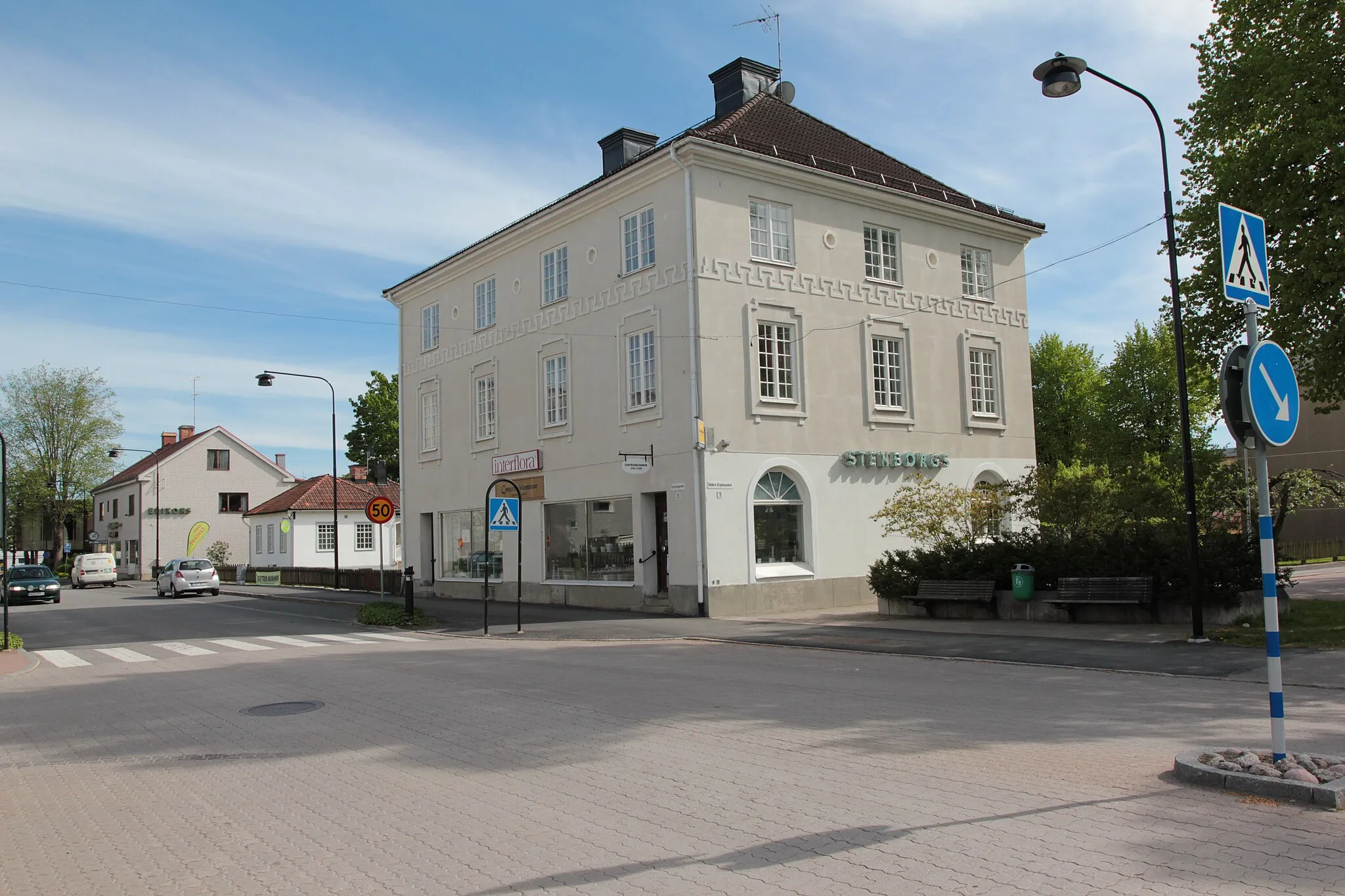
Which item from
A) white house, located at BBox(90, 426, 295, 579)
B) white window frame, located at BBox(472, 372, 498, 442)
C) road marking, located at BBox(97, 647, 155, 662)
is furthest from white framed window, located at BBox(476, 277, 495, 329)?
white house, located at BBox(90, 426, 295, 579)

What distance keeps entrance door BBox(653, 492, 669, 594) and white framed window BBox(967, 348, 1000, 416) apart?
32.7 ft

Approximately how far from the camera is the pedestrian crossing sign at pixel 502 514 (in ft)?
66.4

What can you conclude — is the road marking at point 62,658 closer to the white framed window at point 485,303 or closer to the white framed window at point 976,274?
the white framed window at point 485,303

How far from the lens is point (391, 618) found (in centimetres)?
2339

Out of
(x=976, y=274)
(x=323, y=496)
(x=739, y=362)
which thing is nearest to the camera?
(x=739, y=362)

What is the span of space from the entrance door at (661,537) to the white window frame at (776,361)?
142 inches

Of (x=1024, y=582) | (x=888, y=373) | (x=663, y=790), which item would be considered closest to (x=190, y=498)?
(x=888, y=373)

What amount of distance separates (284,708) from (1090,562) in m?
14.1

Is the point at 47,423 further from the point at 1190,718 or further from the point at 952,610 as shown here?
the point at 1190,718

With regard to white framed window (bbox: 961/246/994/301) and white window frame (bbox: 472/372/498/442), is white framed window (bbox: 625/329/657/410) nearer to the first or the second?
white window frame (bbox: 472/372/498/442)

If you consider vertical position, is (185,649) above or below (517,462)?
below

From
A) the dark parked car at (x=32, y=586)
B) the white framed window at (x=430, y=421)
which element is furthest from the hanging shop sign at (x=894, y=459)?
the dark parked car at (x=32, y=586)

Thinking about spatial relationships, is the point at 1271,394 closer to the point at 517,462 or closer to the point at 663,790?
the point at 663,790

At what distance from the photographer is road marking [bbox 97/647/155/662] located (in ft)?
57.0
